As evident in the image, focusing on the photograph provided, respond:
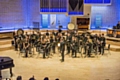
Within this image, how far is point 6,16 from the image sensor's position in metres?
16.3

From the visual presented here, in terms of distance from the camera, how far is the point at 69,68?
30.9 feet

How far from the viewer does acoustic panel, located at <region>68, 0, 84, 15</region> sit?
16172mm

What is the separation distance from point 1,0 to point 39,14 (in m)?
3.33

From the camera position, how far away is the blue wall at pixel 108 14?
17.3 m

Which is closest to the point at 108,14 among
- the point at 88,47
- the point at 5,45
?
the point at 88,47

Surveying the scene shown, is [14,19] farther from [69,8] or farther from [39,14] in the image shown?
[69,8]

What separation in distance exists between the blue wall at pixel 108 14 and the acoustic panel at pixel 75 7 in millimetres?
1818

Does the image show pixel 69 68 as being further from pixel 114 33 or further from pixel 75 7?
pixel 75 7

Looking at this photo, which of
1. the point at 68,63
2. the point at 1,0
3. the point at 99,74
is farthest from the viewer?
the point at 1,0

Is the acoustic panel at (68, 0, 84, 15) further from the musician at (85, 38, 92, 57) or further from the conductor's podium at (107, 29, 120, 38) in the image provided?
the musician at (85, 38, 92, 57)

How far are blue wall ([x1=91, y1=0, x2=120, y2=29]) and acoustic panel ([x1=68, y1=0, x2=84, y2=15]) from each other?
1818 millimetres

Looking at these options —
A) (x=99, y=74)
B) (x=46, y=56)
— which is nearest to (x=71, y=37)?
(x=46, y=56)

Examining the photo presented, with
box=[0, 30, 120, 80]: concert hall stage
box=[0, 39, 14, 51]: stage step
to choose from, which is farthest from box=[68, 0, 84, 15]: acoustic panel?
box=[0, 30, 120, 80]: concert hall stage

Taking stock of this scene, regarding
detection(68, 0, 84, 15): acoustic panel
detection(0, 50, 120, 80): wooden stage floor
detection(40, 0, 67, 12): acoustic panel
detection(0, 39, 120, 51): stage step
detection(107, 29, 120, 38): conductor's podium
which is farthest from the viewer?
detection(40, 0, 67, 12): acoustic panel
